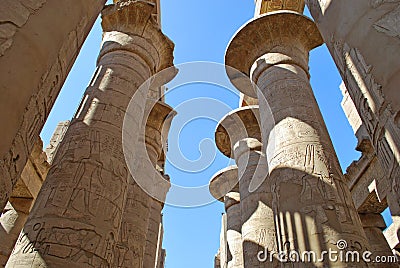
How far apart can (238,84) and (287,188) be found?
5.04 meters

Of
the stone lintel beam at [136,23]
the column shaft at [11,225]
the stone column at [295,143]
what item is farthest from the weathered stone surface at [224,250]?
the stone lintel beam at [136,23]

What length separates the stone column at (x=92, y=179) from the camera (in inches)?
169

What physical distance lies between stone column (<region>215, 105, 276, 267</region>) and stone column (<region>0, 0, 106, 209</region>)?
17.8 feet

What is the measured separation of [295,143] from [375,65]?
2.77 metres

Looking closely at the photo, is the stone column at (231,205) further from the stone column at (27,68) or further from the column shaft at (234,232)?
the stone column at (27,68)

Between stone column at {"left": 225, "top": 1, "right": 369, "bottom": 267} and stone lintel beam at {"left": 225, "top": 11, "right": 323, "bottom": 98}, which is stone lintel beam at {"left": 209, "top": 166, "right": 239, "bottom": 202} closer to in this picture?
stone column at {"left": 225, "top": 1, "right": 369, "bottom": 267}

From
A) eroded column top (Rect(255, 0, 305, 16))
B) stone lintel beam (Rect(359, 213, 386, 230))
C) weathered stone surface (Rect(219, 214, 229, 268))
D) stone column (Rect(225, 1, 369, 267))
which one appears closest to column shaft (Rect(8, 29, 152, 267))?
stone column (Rect(225, 1, 369, 267))

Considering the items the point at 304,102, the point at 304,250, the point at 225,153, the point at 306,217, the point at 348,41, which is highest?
the point at 225,153

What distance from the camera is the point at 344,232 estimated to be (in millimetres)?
4414

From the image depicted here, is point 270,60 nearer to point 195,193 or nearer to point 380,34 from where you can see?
point 380,34

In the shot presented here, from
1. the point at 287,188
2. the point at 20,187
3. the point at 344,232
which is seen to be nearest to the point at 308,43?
the point at 287,188

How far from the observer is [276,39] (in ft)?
26.5

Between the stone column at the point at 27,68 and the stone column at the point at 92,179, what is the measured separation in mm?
1837

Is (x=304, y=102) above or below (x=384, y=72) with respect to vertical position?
above
